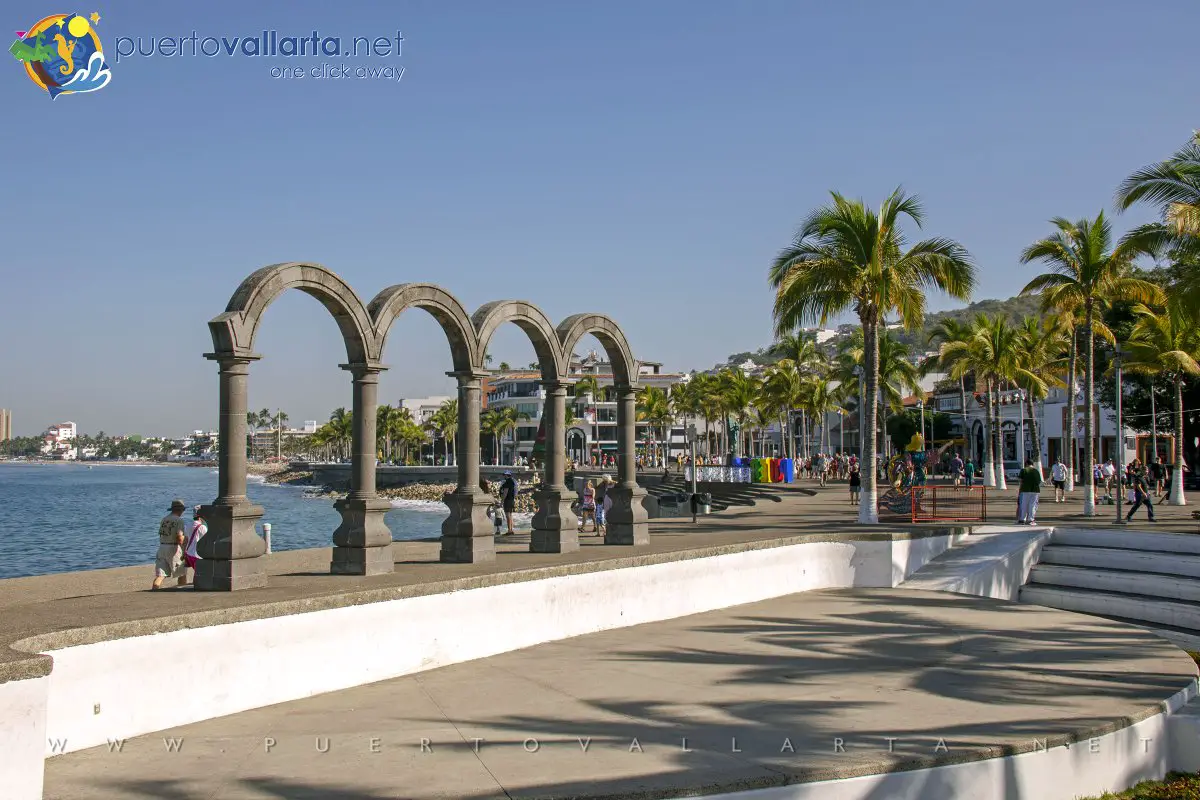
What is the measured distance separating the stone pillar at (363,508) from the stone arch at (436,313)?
18.2 inches

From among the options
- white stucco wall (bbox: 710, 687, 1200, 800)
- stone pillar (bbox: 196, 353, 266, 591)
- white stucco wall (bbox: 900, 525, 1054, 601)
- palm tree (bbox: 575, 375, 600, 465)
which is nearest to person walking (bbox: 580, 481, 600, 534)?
white stucco wall (bbox: 900, 525, 1054, 601)

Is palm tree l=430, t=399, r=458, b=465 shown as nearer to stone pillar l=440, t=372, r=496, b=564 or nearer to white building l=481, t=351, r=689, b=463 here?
white building l=481, t=351, r=689, b=463

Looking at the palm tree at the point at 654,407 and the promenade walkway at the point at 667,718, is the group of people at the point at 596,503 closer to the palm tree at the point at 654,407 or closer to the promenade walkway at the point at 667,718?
the promenade walkway at the point at 667,718

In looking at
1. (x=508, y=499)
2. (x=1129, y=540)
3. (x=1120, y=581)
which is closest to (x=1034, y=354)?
(x=1129, y=540)

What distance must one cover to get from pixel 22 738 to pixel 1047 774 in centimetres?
733

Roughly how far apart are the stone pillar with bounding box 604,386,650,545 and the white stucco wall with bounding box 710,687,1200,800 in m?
8.55

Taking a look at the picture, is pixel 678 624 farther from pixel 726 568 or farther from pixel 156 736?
pixel 156 736

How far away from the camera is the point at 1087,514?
25.6 m

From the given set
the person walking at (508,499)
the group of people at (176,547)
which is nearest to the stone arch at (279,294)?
the group of people at (176,547)

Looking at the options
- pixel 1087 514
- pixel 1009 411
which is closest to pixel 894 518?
pixel 1087 514

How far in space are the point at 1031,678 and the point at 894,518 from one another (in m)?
14.3

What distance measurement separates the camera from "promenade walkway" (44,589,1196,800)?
7.09 metres

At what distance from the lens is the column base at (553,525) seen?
15.1 metres

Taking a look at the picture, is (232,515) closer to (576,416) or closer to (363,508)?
(363,508)
